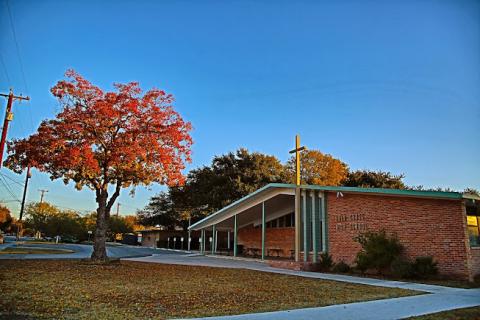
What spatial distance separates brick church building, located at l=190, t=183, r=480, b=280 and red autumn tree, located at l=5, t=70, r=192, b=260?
7.27 meters

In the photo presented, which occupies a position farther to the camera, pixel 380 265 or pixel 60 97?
pixel 60 97

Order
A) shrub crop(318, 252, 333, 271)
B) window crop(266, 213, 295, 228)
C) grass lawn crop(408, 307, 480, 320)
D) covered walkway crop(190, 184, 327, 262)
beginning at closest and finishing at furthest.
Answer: grass lawn crop(408, 307, 480, 320)
shrub crop(318, 252, 333, 271)
covered walkway crop(190, 184, 327, 262)
window crop(266, 213, 295, 228)

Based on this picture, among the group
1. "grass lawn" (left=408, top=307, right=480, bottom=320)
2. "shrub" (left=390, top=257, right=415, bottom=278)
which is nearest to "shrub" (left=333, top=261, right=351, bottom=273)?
"shrub" (left=390, top=257, right=415, bottom=278)

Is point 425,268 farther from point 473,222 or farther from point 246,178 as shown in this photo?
point 246,178

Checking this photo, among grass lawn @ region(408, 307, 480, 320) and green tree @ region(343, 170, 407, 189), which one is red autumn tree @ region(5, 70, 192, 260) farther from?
green tree @ region(343, 170, 407, 189)

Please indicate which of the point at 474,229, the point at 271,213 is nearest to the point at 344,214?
the point at 474,229

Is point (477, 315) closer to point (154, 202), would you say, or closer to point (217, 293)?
point (217, 293)

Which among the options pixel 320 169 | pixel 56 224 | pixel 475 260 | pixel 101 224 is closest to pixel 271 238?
pixel 101 224

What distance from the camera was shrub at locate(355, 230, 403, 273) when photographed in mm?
16094

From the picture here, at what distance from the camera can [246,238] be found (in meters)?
34.9

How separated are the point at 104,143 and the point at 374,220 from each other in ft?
43.4

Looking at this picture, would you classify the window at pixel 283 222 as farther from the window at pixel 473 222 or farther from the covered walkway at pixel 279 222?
the window at pixel 473 222

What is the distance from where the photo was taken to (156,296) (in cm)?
977

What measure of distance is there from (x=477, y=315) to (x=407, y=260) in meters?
8.46
